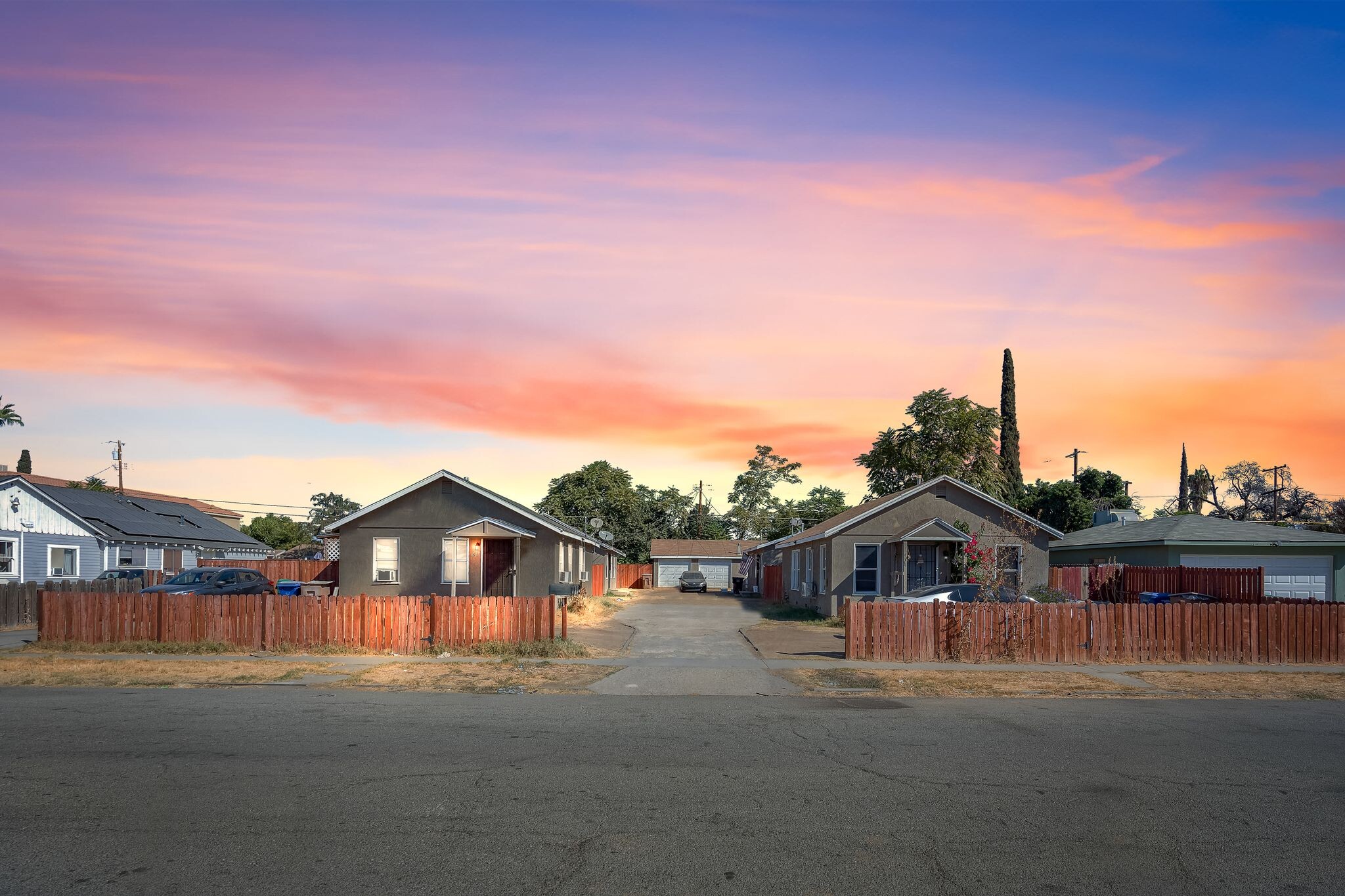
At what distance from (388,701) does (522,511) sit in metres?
17.6

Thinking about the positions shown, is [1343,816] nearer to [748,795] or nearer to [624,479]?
[748,795]

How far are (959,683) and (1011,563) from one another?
1841 cm

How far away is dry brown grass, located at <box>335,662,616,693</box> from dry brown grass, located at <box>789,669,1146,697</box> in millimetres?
4133

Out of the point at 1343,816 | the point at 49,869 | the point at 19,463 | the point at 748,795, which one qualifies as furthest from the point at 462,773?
the point at 19,463

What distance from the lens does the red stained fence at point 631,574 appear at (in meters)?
73.6

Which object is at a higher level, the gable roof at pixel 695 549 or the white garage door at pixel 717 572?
the gable roof at pixel 695 549

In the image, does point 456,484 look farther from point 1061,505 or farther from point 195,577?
point 1061,505

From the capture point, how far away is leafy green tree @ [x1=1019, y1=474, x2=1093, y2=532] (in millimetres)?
57125

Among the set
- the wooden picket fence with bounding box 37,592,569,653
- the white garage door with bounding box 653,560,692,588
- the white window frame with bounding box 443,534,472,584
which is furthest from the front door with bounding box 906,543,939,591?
the white garage door with bounding box 653,560,692,588

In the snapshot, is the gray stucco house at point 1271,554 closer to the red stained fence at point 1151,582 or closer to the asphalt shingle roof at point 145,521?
the red stained fence at point 1151,582

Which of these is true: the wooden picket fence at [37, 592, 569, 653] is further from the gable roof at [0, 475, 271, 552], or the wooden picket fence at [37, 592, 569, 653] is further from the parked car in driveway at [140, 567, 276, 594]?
the gable roof at [0, 475, 271, 552]

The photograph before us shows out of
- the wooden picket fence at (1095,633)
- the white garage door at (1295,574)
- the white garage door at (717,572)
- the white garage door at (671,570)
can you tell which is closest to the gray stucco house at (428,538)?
the wooden picket fence at (1095,633)

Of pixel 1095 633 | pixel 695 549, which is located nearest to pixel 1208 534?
pixel 1095 633

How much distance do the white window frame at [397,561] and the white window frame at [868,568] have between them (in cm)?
1582
